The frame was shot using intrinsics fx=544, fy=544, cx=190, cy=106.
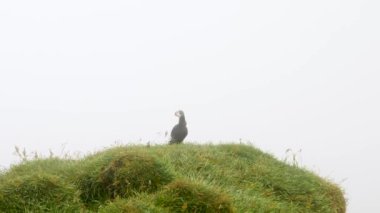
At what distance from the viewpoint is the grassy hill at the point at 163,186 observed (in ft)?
32.1

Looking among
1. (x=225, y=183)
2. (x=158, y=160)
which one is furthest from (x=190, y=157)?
(x=158, y=160)

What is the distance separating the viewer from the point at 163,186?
10430mm

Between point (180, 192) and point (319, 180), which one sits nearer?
point (180, 192)

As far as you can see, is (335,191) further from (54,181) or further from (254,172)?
(54,181)

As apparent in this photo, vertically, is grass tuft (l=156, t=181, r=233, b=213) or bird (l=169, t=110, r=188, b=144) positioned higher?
bird (l=169, t=110, r=188, b=144)

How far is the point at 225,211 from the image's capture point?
380 inches

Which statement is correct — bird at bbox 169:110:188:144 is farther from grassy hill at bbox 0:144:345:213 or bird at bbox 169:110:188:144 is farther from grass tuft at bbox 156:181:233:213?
grass tuft at bbox 156:181:233:213

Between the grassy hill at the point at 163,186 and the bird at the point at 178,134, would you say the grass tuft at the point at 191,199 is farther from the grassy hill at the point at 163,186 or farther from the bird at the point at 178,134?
the bird at the point at 178,134

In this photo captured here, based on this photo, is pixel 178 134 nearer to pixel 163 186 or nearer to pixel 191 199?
pixel 163 186

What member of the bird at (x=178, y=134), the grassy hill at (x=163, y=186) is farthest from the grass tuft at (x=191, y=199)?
the bird at (x=178, y=134)

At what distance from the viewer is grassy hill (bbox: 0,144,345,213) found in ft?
32.1

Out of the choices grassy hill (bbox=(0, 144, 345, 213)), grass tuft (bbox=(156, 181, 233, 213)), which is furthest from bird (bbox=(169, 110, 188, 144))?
grass tuft (bbox=(156, 181, 233, 213))

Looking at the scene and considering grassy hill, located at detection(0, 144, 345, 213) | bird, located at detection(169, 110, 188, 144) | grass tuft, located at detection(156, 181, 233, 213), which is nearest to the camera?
grass tuft, located at detection(156, 181, 233, 213)

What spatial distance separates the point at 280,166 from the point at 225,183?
11.3 feet
